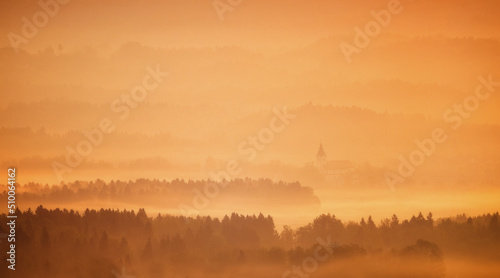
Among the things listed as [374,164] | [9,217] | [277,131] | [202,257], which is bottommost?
[202,257]

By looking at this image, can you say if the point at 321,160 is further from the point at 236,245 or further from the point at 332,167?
the point at 236,245

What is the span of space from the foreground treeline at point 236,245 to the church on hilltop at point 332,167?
19.2m

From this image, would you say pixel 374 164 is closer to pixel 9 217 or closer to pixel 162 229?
pixel 162 229

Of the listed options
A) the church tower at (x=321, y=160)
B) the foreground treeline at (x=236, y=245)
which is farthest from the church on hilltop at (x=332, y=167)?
the foreground treeline at (x=236, y=245)

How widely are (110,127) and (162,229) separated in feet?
A: 128

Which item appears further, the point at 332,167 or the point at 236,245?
the point at 332,167

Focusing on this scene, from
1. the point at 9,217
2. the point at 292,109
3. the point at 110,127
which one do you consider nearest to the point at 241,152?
the point at 292,109

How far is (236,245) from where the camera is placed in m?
81.4

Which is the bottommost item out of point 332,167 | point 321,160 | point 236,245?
point 236,245

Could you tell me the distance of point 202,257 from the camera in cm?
8019

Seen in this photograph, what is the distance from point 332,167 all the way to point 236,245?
1272 inches

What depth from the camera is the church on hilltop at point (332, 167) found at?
10656 centimetres

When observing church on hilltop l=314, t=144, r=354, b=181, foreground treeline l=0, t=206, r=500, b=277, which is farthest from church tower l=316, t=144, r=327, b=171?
foreground treeline l=0, t=206, r=500, b=277

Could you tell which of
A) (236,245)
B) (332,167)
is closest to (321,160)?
(332,167)
